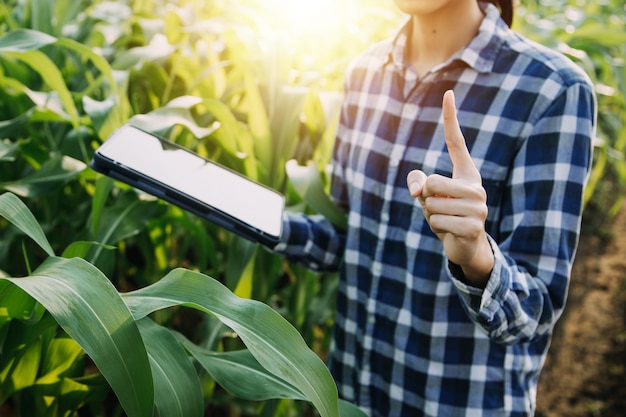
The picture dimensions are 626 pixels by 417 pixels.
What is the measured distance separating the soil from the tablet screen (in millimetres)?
1207

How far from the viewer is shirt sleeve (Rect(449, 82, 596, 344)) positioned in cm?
67

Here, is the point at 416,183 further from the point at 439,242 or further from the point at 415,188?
the point at 439,242

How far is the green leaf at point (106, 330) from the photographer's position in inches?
18.8

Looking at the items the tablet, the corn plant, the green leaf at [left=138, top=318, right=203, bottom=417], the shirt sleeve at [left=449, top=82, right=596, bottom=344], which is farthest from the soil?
the green leaf at [left=138, top=318, right=203, bottom=417]

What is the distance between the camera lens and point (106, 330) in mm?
484

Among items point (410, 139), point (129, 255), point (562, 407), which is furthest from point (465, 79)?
point (562, 407)

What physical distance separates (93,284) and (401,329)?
427 mm

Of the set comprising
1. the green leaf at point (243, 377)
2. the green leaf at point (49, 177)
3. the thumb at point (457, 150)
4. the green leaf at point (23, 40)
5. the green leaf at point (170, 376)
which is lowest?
the green leaf at point (243, 377)

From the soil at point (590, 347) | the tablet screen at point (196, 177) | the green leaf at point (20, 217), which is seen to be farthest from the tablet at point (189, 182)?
the soil at point (590, 347)

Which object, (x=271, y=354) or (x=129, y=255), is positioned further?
(x=129, y=255)

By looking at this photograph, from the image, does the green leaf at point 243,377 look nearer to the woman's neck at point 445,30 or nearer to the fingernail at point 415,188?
the fingernail at point 415,188

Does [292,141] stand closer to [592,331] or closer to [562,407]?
[562,407]

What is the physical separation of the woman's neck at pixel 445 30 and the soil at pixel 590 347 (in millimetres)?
1198

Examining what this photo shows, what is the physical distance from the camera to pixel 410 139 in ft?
2.62
